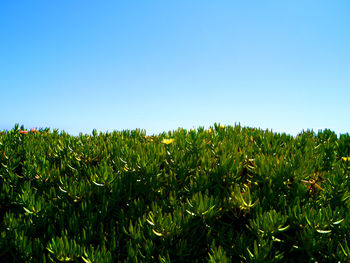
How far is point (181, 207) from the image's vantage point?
291 centimetres

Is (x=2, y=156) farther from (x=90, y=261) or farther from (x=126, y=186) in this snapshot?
(x=90, y=261)

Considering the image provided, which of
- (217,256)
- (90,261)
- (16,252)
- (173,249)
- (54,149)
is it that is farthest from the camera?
(54,149)

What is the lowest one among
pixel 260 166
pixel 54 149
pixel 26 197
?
pixel 26 197

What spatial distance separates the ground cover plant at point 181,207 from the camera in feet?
8.47

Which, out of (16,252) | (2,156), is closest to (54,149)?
(2,156)

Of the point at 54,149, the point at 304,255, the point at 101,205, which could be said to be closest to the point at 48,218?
the point at 101,205

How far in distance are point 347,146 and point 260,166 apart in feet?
7.34

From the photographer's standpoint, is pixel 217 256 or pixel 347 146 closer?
pixel 217 256

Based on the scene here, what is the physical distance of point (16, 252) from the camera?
3119mm

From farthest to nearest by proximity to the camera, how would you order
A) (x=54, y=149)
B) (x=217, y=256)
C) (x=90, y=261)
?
(x=54, y=149), (x=90, y=261), (x=217, y=256)

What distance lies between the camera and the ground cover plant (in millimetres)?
2582

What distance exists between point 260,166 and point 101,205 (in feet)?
6.02

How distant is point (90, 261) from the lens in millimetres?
2520

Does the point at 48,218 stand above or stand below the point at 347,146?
below
